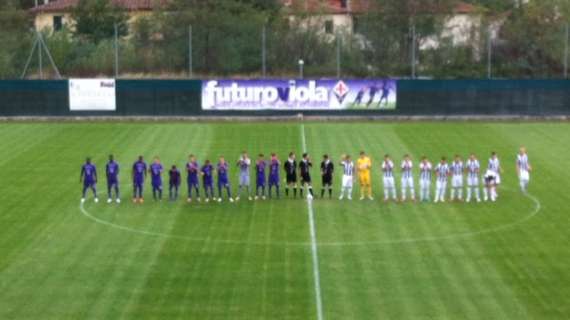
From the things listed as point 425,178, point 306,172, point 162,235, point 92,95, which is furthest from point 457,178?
point 92,95

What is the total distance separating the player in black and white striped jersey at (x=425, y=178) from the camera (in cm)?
2983

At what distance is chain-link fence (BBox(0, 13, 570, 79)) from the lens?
5450cm

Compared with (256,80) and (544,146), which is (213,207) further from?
(256,80)

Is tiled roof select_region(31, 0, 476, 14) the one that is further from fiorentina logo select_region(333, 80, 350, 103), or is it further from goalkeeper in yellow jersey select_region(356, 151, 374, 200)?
goalkeeper in yellow jersey select_region(356, 151, 374, 200)

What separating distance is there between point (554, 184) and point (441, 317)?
1433 centimetres

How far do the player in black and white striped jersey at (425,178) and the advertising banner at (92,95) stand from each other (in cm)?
2234

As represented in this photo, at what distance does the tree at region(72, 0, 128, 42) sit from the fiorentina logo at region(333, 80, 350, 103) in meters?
22.8

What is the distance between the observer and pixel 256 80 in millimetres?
49156


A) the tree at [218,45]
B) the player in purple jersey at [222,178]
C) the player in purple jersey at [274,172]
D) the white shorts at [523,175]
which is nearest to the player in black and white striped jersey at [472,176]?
the white shorts at [523,175]

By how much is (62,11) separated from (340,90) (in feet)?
106

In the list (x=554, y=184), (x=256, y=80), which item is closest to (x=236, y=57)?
(x=256, y=80)

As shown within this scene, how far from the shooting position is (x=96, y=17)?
228ft

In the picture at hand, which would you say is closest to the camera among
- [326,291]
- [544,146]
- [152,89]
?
[326,291]

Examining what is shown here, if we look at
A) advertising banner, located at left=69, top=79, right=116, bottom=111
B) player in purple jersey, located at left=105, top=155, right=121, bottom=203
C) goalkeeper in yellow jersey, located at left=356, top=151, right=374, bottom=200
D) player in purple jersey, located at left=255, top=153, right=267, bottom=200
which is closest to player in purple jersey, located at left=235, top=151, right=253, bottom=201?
player in purple jersey, located at left=255, top=153, right=267, bottom=200
